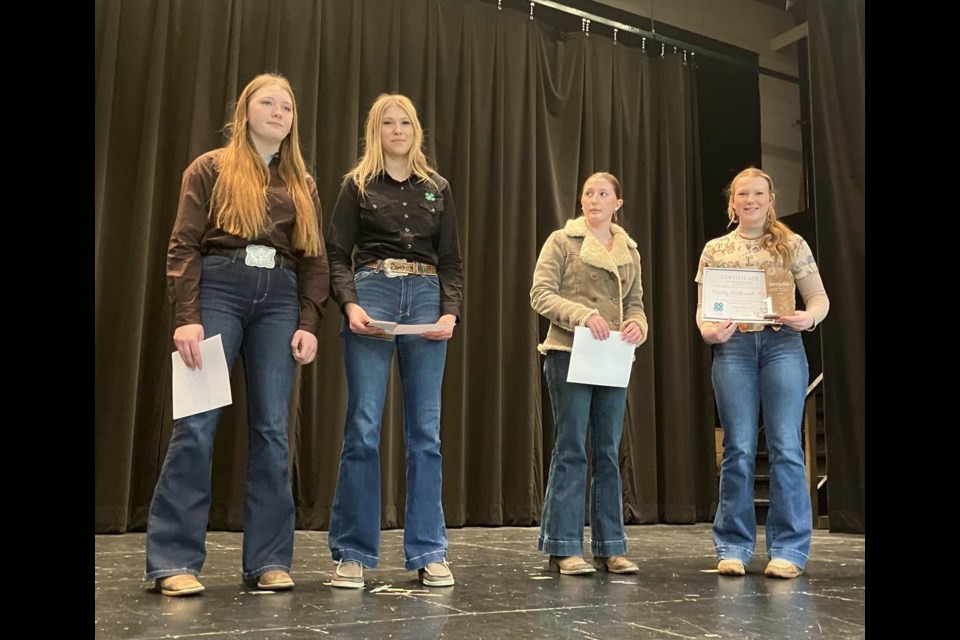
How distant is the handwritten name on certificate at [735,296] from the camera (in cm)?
265

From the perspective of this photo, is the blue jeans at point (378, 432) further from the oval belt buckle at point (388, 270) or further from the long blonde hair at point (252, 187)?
the long blonde hair at point (252, 187)

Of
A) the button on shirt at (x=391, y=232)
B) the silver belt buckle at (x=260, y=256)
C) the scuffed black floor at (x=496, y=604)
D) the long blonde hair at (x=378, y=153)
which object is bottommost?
the scuffed black floor at (x=496, y=604)

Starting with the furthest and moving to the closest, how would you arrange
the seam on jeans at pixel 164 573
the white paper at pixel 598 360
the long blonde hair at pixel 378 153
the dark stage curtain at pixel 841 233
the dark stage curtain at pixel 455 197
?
the dark stage curtain at pixel 841 233
the dark stage curtain at pixel 455 197
the white paper at pixel 598 360
the long blonde hair at pixel 378 153
the seam on jeans at pixel 164 573

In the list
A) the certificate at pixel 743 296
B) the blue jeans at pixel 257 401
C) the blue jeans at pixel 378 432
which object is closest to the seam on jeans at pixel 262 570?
the blue jeans at pixel 257 401

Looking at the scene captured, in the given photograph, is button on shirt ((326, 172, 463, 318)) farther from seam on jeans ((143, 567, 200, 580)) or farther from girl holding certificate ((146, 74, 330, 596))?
seam on jeans ((143, 567, 200, 580))

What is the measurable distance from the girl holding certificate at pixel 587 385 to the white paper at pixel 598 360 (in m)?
0.03

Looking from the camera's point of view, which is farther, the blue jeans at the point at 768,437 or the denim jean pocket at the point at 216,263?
the blue jeans at the point at 768,437

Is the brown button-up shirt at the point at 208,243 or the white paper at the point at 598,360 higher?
the brown button-up shirt at the point at 208,243

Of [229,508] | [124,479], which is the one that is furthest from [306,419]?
[124,479]

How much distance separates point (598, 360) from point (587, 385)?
0.31 ft

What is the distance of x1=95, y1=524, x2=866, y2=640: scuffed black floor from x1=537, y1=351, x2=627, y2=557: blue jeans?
0.13 meters

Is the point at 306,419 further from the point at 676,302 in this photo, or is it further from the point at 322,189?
the point at 676,302

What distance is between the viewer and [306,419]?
165 inches

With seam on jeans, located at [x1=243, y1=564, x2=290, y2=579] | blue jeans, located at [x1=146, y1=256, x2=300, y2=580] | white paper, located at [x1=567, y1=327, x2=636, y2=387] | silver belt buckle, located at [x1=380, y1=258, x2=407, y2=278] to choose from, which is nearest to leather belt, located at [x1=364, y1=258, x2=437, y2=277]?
silver belt buckle, located at [x1=380, y1=258, x2=407, y2=278]
